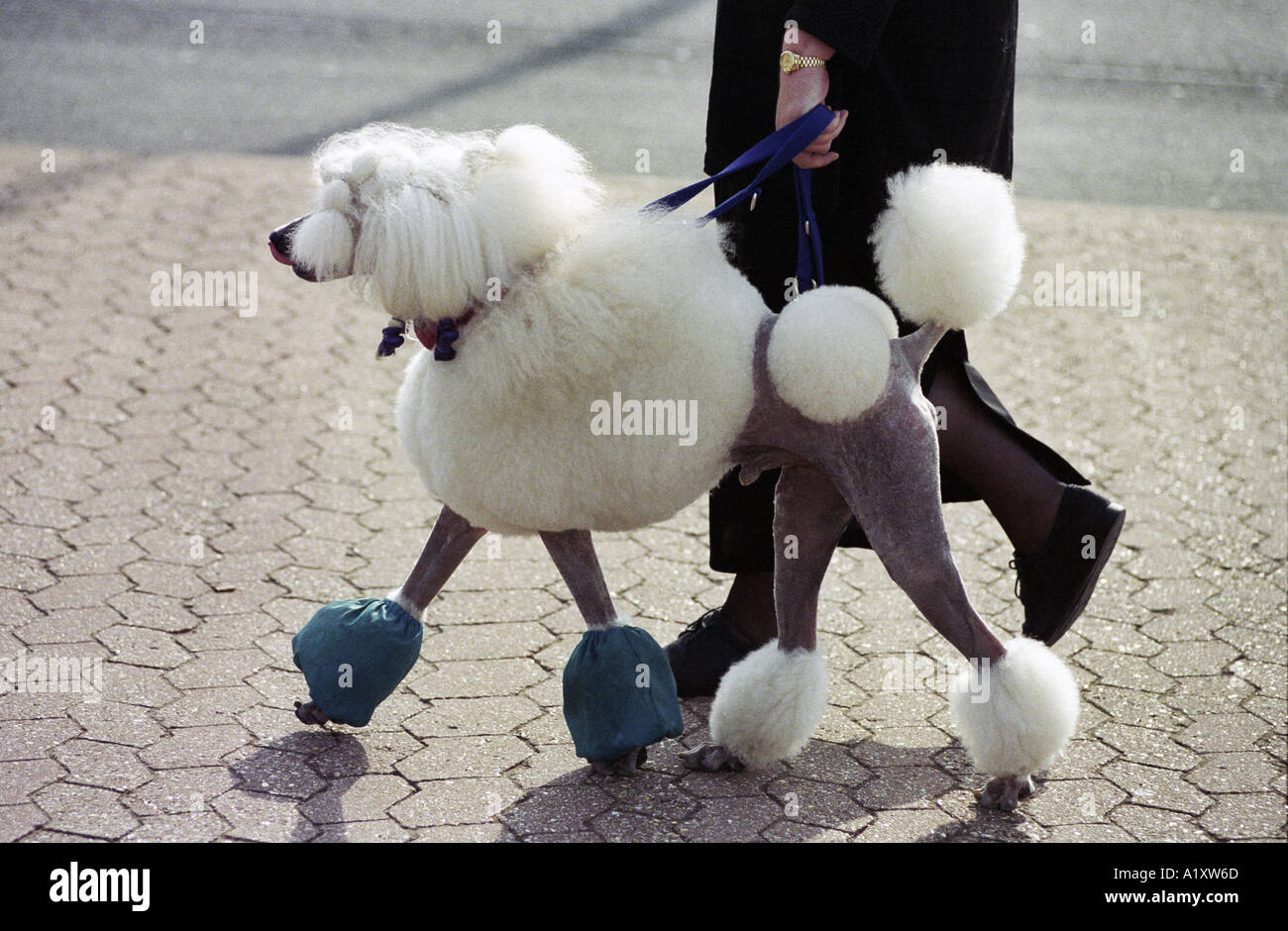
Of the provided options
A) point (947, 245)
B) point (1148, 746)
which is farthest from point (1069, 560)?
point (947, 245)

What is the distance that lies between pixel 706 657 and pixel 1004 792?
32.7 inches

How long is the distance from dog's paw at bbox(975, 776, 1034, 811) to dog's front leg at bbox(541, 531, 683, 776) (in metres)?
0.74

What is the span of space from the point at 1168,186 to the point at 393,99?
452 cm

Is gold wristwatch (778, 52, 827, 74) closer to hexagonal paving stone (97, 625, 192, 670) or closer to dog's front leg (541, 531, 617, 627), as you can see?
dog's front leg (541, 531, 617, 627)

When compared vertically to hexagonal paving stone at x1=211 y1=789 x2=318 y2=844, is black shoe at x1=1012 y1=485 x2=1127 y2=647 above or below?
above

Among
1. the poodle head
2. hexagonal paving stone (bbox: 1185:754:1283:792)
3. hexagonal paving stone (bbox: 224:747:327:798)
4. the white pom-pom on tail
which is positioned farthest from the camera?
hexagonal paving stone (bbox: 1185:754:1283:792)

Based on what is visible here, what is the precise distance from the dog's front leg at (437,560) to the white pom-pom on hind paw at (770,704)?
69 cm

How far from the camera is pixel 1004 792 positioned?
329cm

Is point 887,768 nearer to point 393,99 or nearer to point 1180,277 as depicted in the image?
point 1180,277

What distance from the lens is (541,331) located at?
2.79 metres

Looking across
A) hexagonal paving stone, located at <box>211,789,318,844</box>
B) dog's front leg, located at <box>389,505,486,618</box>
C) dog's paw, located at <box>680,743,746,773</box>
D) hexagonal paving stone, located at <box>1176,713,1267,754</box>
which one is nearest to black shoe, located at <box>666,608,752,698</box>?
dog's paw, located at <box>680,743,746,773</box>

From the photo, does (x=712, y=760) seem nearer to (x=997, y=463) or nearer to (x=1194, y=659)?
(x=997, y=463)

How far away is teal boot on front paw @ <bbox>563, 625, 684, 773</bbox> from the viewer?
3.17m

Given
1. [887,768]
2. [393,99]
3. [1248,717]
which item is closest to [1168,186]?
[393,99]
